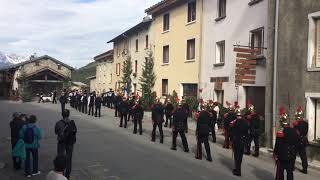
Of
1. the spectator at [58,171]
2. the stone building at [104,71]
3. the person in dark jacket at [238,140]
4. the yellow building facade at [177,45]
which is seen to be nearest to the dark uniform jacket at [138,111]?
the person in dark jacket at [238,140]

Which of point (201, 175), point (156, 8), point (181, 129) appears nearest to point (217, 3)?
point (156, 8)

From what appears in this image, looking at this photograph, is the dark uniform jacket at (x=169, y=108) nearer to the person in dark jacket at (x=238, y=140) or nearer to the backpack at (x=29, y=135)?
the person in dark jacket at (x=238, y=140)

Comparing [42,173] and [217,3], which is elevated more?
[217,3]

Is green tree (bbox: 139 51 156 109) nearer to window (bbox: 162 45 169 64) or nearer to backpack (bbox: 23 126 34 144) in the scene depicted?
window (bbox: 162 45 169 64)

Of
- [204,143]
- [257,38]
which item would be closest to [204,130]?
[204,143]

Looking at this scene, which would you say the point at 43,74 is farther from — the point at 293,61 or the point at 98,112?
the point at 293,61

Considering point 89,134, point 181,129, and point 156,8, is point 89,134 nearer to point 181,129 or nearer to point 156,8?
point 181,129

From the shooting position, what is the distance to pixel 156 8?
3638 cm

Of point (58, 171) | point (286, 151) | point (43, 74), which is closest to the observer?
point (58, 171)

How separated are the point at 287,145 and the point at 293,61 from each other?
22.1 ft

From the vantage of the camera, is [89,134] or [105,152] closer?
[105,152]

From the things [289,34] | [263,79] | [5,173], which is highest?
[289,34]

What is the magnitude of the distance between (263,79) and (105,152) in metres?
8.08

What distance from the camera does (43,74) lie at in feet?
192
